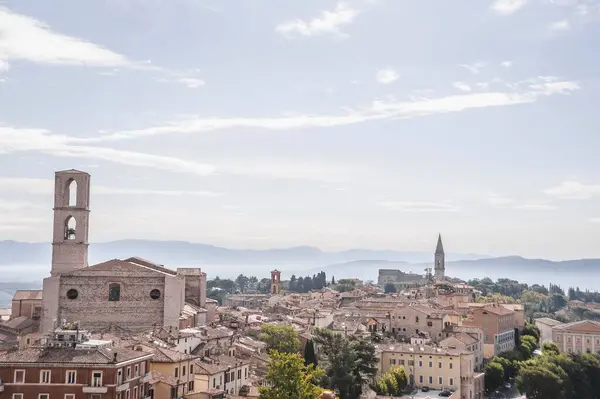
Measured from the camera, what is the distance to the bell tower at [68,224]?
52281 millimetres

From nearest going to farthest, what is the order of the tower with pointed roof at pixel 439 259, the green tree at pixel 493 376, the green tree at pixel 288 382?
1. the green tree at pixel 288 382
2. the green tree at pixel 493 376
3. the tower with pointed roof at pixel 439 259

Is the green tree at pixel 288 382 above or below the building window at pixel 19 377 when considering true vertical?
below

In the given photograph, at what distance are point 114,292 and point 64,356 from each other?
865 inches

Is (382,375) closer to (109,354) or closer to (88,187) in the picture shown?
(88,187)

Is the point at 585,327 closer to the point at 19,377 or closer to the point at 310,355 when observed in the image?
the point at 310,355

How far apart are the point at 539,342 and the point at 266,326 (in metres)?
49.5

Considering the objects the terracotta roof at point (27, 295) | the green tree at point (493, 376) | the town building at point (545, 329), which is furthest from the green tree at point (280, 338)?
the town building at point (545, 329)

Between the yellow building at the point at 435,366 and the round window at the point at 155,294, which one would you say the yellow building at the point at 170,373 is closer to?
the round window at the point at 155,294

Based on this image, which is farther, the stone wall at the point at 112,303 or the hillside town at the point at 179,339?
the stone wall at the point at 112,303

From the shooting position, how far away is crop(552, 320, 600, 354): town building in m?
81.2

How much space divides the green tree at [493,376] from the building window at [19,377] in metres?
45.7

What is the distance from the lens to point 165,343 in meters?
39.2

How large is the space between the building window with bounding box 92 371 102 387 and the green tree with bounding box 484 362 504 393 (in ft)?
145

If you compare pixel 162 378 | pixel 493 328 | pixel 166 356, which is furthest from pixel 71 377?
pixel 493 328
